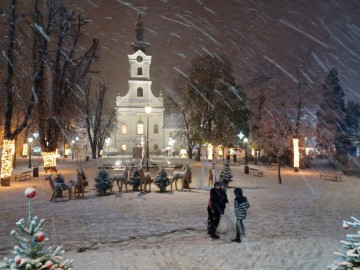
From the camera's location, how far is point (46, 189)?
2097 centimetres

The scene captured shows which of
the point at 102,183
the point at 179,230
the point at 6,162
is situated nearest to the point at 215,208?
the point at 179,230

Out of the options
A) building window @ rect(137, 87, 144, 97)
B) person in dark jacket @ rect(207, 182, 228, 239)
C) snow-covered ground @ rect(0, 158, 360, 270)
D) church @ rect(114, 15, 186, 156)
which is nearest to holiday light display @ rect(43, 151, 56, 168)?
snow-covered ground @ rect(0, 158, 360, 270)

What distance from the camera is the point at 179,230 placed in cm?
1131

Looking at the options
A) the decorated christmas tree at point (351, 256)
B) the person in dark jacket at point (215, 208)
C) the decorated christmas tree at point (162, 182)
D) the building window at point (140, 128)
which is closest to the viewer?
the decorated christmas tree at point (351, 256)

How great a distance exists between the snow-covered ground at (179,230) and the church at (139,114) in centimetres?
5544

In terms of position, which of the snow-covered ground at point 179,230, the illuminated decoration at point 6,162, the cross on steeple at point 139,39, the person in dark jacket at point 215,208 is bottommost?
the snow-covered ground at point 179,230

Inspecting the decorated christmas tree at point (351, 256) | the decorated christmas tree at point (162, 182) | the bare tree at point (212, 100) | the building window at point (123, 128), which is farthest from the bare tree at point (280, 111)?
the building window at point (123, 128)

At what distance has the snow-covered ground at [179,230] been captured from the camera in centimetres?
→ 868

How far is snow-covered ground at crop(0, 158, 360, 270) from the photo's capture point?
868 centimetres

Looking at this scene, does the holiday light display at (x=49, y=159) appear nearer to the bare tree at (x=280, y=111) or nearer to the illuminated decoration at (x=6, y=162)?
the illuminated decoration at (x=6, y=162)

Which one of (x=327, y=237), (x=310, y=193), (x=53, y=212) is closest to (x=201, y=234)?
(x=327, y=237)

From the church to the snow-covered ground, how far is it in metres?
55.4

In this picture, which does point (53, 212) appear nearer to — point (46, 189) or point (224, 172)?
point (46, 189)

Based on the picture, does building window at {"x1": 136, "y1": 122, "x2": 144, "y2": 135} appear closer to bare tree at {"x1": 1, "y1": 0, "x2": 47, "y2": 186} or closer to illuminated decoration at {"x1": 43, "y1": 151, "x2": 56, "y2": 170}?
illuminated decoration at {"x1": 43, "y1": 151, "x2": 56, "y2": 170}
